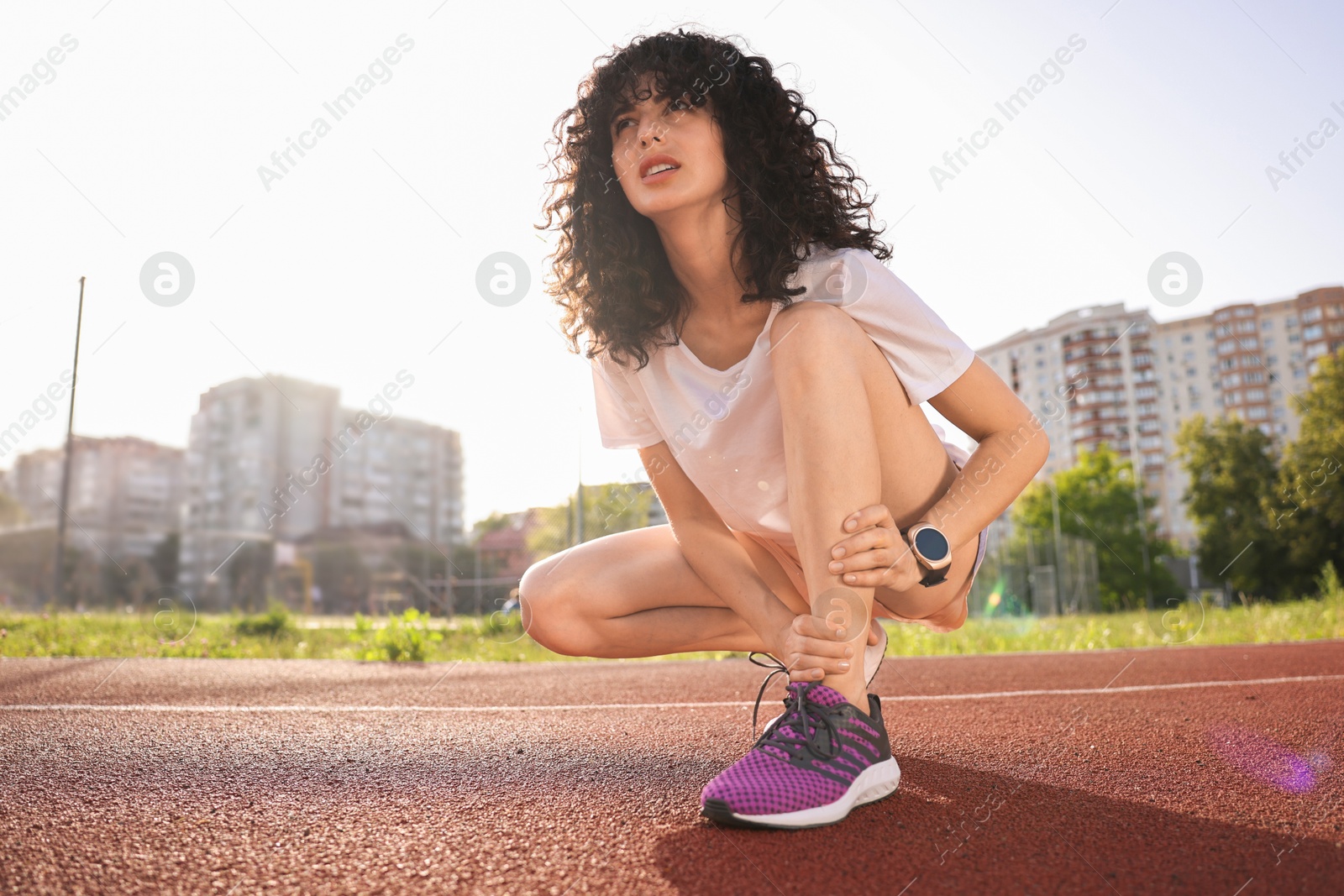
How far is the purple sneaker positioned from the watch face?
344 millimetres

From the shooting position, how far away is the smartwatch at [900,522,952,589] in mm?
1795

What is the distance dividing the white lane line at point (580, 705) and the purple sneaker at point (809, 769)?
5.39 feet

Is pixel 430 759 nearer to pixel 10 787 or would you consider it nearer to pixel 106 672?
pixel 10 787

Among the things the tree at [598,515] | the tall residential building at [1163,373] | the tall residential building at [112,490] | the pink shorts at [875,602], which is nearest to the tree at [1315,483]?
the tree at [598,515]

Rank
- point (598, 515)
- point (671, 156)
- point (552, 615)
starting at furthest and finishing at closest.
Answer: point (598, 515)
point (552, 615)
point (671, 156)

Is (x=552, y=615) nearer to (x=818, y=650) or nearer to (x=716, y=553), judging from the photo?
(x=716, y=553)

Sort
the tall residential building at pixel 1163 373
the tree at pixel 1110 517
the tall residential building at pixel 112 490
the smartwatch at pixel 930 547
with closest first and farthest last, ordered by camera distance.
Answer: the smartwatch at pixel 930 547 < the tree at pixel 1110 517 < the tall residential building at pixel 112 490 < the tall residential building at pixel 1163 373

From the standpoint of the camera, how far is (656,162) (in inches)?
81.4

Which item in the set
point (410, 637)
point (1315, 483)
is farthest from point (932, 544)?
point (1315, 483)

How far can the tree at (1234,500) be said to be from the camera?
104 feet

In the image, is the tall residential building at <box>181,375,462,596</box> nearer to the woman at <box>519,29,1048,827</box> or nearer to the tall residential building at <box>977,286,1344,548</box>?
the woman at <box>519,29,1048,827</box>

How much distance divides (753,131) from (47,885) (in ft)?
6.68

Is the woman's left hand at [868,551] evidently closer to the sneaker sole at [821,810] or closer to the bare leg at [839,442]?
the bare leg at [839,442]

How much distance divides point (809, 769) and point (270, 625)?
29.9 feet
